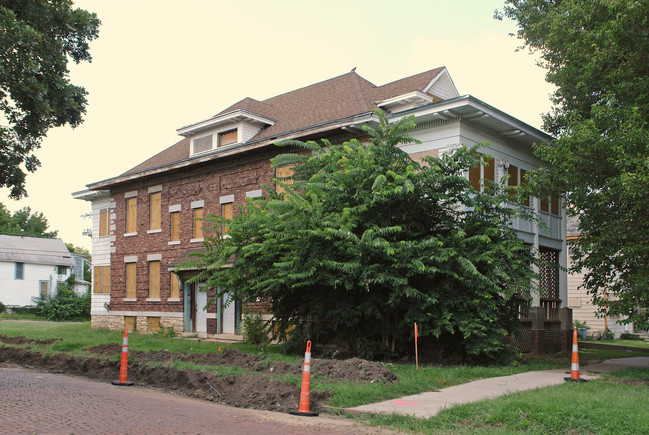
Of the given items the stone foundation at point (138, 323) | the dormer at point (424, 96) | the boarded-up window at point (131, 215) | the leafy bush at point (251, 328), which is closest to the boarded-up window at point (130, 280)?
the stone foundation at point (138, 323)

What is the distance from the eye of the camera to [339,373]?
11328 millimetres

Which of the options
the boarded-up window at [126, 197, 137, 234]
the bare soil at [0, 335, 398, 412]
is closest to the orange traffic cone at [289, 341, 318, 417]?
the bare soil at [0, 335, 398, 412]

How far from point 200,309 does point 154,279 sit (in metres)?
3.43

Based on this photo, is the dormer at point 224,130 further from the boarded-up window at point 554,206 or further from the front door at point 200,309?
the boarded-up window at point 554,206

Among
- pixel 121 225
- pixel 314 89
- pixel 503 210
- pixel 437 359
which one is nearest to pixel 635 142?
pixel 503 210

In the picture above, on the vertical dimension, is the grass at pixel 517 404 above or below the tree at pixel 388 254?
below

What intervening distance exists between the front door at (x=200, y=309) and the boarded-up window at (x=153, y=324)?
7.70ft

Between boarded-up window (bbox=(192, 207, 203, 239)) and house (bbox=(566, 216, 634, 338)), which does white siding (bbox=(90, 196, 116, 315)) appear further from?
house (bbox=(566, 216, 634, 338))

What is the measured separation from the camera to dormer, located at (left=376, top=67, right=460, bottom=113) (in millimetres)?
20297

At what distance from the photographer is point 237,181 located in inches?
942

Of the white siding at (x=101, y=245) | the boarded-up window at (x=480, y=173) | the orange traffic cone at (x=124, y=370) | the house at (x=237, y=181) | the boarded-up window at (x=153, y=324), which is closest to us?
the orange traffic cone at (x=124, y=370)

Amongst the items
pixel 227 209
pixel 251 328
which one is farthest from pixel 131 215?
pixel 251 328

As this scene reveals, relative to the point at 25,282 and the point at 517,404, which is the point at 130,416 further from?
the point at 25,282

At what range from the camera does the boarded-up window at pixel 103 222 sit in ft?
104
